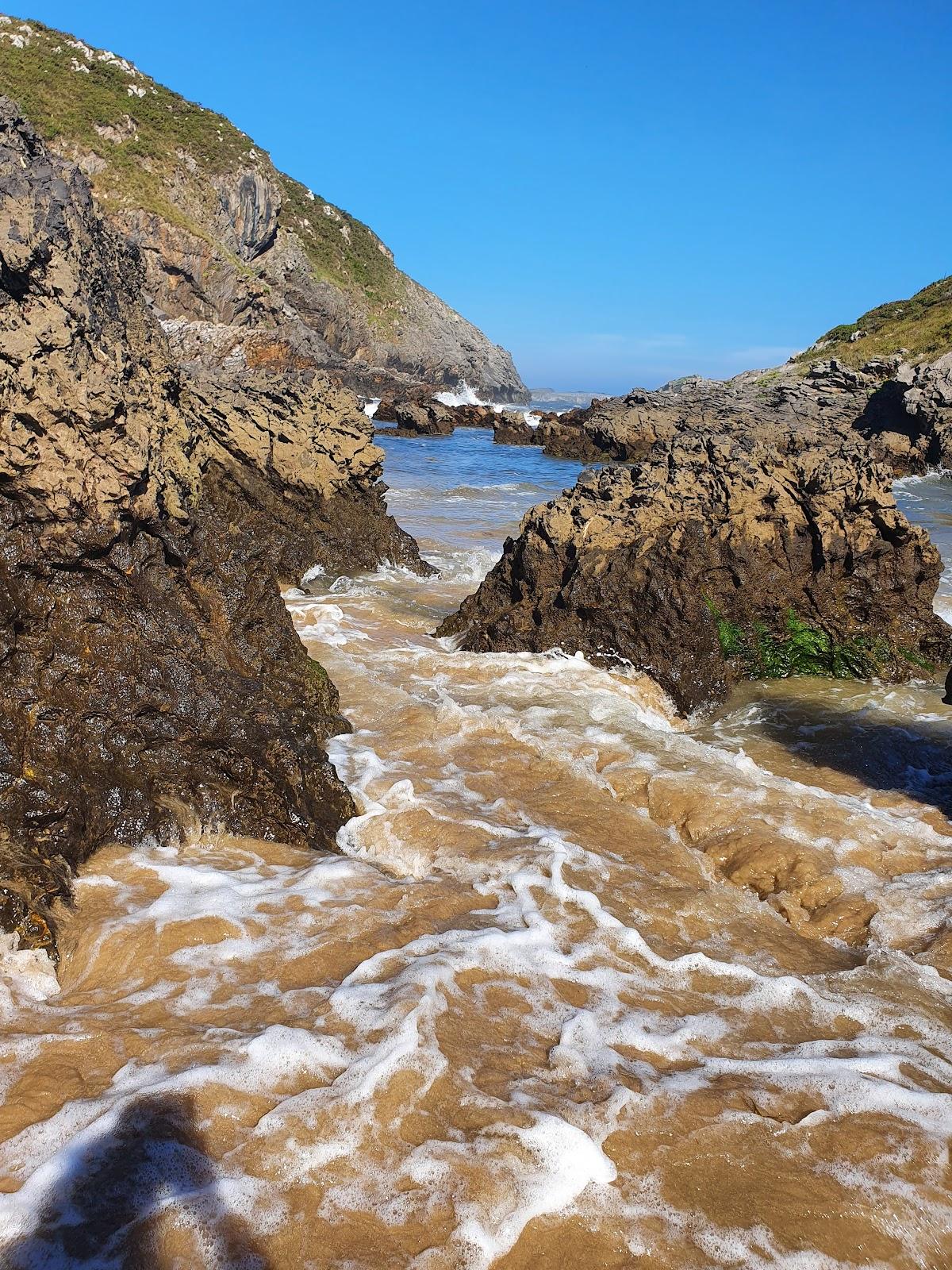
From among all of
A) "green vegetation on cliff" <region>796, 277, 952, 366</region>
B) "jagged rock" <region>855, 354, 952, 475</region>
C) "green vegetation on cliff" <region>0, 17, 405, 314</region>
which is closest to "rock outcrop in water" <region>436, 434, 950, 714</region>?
"jagged rock" <region>855, 354, 952, 475</region>

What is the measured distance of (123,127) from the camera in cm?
5069

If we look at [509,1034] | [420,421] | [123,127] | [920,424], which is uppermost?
[123,127]

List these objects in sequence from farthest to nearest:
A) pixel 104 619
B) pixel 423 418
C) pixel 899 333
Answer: pixel 899 333, pixel 423 418, pixel 104 619

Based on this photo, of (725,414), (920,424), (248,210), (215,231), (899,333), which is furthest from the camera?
(248,210)

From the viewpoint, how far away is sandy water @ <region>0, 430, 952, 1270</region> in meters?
2.25

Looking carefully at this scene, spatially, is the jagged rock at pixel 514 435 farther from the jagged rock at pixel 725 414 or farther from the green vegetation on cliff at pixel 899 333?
the green vegetation on cliff at pixel 899 333

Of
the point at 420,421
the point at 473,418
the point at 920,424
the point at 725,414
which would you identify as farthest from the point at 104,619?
the point at 473,418

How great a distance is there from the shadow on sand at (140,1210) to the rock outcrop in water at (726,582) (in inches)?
217

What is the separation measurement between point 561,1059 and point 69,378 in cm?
431

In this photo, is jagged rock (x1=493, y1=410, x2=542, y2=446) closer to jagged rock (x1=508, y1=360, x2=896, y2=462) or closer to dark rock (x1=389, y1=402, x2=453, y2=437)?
jagged rock (x1=508, y1=360, x2=896, y2=462)

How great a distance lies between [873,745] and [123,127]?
60039mm

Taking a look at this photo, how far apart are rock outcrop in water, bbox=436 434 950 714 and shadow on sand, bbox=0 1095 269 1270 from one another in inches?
217

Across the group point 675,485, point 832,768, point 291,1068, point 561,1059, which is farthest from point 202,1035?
point 675,485

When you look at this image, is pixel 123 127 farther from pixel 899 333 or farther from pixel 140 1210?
pixel 140 1210
